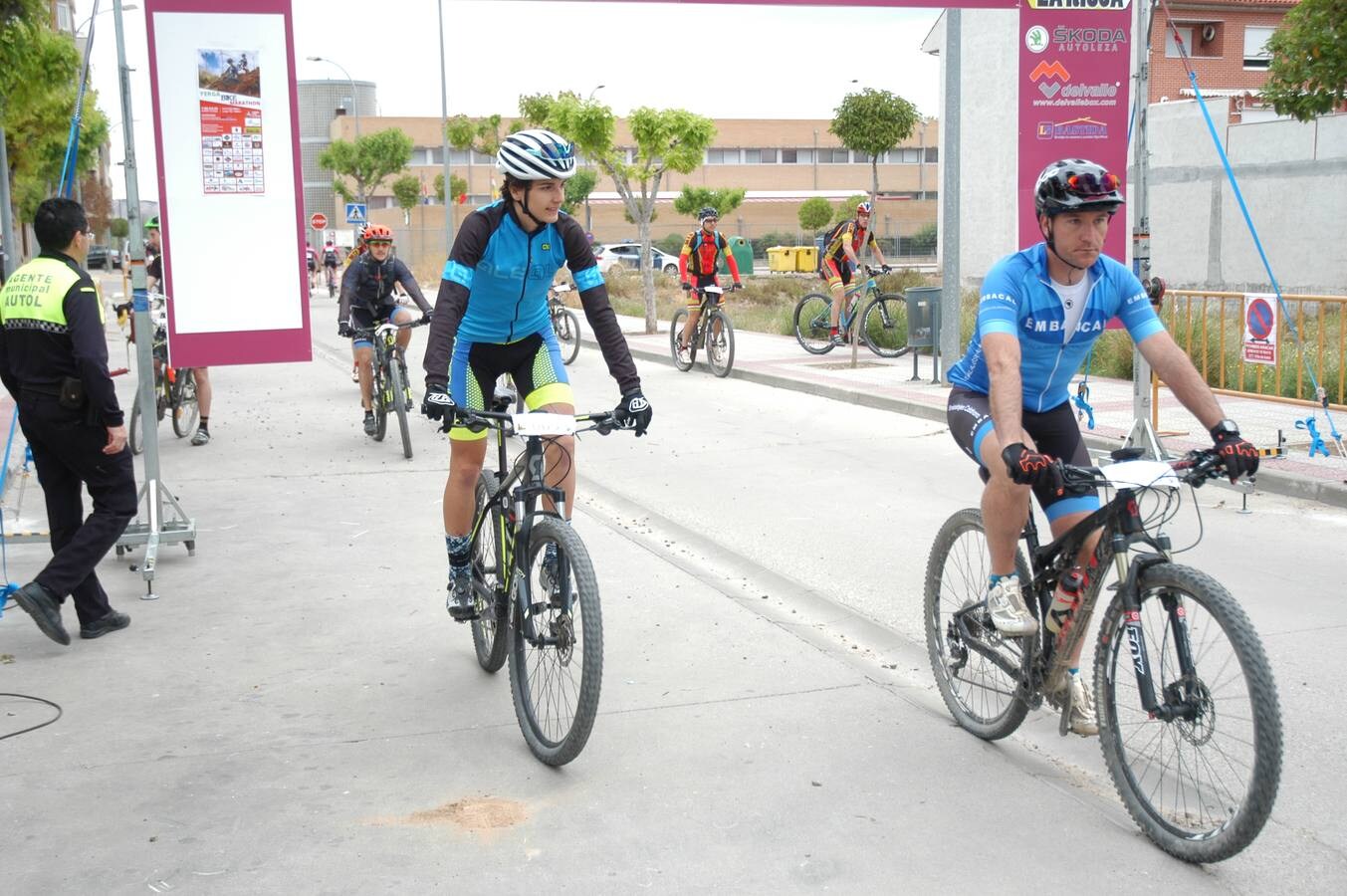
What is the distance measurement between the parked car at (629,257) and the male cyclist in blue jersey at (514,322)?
48.3 metres

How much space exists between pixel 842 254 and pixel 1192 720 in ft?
48.7

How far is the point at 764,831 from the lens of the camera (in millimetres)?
4188

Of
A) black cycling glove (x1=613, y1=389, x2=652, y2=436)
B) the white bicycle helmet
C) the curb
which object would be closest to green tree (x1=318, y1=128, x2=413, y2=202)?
the curb

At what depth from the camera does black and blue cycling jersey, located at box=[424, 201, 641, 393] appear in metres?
5.12

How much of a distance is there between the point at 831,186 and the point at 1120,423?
82220 mm

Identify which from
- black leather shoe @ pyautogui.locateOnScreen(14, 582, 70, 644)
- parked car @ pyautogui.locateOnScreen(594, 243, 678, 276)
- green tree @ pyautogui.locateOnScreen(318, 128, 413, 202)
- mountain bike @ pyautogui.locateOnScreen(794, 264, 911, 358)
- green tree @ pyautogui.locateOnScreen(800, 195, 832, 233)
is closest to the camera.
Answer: black leather shoe @ pyautogui.locateOnScreen(14, 582, 70, 644)

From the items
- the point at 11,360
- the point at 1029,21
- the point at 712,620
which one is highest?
the point at 1029,21

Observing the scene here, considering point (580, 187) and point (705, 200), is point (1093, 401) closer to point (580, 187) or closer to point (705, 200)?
point (580, 187)

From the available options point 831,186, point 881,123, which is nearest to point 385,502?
point 881,123

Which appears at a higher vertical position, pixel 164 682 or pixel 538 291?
pixel 538 291

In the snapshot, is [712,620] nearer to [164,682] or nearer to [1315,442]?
[164,682]

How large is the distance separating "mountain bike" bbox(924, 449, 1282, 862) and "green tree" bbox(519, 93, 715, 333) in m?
21.5

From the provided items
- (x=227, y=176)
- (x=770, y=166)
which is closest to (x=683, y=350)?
(x=227, y=176)

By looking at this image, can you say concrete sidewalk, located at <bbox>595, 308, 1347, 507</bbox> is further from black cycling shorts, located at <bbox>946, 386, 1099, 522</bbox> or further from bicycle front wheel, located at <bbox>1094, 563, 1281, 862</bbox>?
bicycle front wheel, located at <bbox>1094, 563, 1281, 862</bbox>
